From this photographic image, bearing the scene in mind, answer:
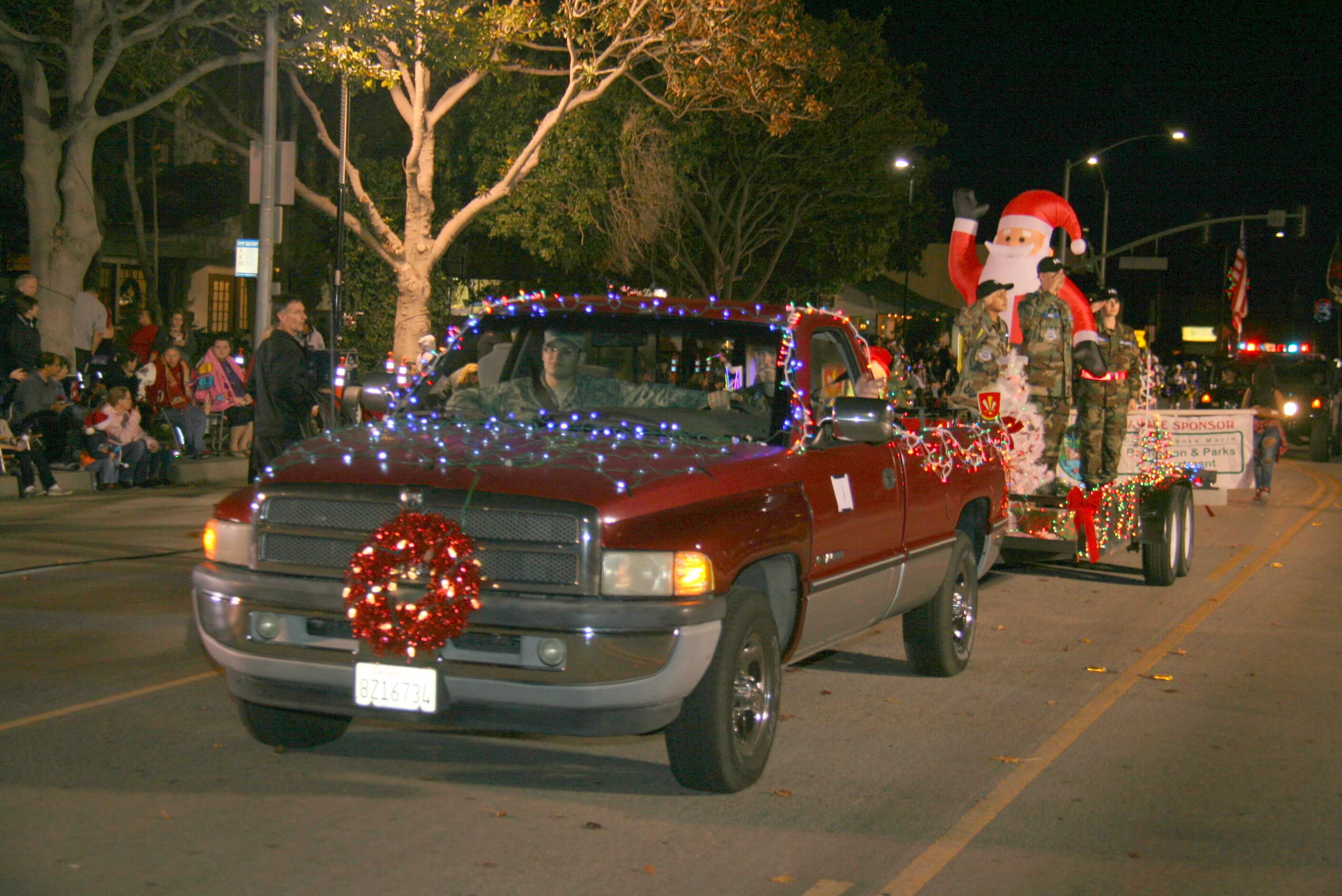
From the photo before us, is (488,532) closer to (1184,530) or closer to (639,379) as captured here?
(639,379)

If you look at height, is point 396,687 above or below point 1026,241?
below

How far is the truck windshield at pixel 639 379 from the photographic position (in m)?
6.79

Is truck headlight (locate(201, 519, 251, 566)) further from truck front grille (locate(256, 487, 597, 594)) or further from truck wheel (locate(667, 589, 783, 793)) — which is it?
truck wheel (locate(667, 589, 783, 793))

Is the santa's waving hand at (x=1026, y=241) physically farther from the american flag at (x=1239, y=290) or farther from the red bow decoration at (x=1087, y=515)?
the american flag at (x=1239, y=290)

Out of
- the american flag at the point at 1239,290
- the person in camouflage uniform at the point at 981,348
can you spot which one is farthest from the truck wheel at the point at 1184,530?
the american flag at the point at 1239,290

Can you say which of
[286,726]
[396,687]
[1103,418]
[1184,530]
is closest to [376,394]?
[286,726]

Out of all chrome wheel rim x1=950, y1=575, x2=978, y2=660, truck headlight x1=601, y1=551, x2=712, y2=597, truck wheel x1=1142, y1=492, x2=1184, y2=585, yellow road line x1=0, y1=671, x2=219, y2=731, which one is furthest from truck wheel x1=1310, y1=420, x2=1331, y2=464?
truck headlight x1=601, y1=551, x2=712, y2=597

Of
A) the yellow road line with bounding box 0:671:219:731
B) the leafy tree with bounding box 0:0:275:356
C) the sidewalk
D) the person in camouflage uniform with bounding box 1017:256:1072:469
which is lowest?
the yellow road line with bounding box 0:671:219:731

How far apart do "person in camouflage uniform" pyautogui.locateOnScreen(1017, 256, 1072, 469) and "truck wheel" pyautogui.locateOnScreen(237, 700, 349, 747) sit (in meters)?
6.96

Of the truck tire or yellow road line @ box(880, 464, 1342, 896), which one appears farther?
the truck tire

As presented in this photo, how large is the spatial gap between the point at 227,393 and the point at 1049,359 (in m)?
11.4

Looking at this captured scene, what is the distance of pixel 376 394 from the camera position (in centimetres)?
702

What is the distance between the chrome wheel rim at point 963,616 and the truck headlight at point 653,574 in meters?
3.57

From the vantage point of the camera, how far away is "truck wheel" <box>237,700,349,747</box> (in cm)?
633
